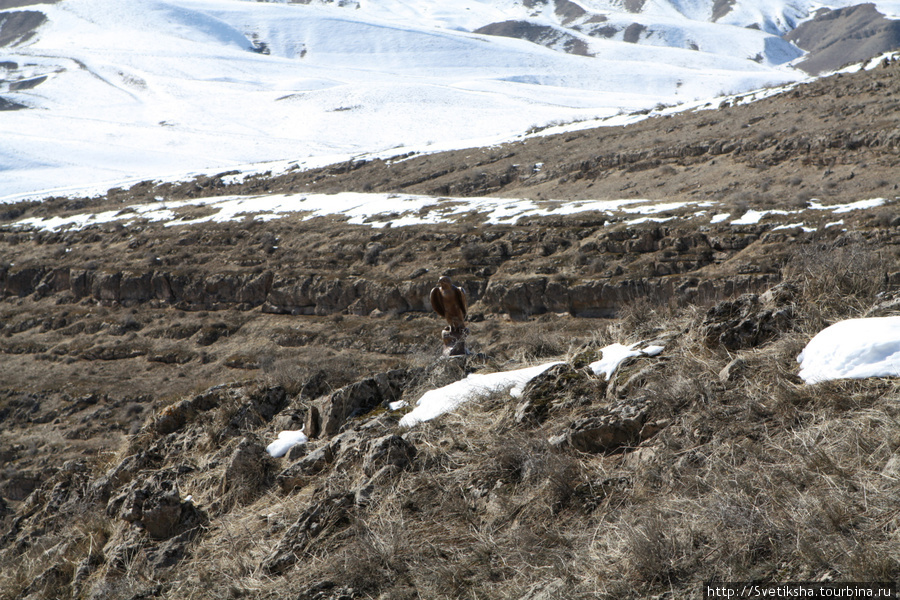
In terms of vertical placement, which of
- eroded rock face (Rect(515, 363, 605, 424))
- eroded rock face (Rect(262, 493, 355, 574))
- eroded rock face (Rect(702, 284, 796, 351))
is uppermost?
eroded rock face (Rect(702, 284, 796, 351))

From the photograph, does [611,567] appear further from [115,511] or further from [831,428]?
[115,511]

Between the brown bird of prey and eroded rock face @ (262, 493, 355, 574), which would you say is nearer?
eroded rock face @ (262, 493, 355, 574)

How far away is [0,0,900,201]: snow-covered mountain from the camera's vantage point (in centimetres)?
6625

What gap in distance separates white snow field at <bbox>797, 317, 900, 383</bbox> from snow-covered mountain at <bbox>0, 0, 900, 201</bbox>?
160 ft

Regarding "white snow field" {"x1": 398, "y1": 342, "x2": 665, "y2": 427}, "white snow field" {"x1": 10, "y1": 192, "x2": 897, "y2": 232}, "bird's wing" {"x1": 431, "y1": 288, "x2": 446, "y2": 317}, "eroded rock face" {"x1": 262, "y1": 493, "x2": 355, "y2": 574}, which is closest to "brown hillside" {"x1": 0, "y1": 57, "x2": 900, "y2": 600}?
"eroded rock face" {"x1": 262, "y1": 493, "x2": 355, "y2": 574}

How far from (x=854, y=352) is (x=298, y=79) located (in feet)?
Result: 334

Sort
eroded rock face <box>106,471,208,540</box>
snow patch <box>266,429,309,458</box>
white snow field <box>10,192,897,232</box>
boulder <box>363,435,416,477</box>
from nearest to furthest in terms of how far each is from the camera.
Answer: boulder <box>363,435,416,477</box>
eroded rock face <box>106,471,208,540</box>
snow patch <box>266,429,309,458</box>
white snow field <box>10,192,897,232</box>

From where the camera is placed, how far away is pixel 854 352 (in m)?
3.73

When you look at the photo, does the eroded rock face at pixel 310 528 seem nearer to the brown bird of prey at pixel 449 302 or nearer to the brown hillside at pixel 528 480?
the brown hillside at pixel 528 480

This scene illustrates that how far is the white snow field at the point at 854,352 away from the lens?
11.9 ft

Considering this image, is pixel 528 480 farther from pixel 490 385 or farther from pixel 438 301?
pixel 438 301

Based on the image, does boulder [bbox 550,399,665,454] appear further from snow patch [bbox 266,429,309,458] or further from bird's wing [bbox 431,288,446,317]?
bird's wing [bbox 431,288,446,317]

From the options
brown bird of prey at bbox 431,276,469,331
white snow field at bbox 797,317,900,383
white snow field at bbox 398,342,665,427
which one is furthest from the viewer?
brown bird of prey at bbox 431,276,469,331

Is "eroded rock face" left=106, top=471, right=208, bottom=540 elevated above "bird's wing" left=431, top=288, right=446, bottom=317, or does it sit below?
below
